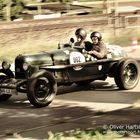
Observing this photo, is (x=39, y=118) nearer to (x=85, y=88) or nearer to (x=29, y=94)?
(x=29, y=94)

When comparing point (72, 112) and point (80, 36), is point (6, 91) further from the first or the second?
point (80, 36)

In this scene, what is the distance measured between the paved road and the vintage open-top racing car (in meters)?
0.28

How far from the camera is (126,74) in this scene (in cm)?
1395

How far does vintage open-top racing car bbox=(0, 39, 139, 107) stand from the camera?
12.1 meters

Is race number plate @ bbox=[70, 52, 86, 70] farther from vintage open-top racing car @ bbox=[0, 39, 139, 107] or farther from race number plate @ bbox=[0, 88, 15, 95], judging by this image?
race number plate @ bbox=[0, 88, 15, 95]

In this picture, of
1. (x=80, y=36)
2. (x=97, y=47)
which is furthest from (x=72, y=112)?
(x=80, y=36)

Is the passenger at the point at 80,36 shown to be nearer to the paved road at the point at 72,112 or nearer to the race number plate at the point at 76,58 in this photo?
the race number plate at the point at 76,58

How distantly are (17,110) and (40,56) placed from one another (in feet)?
4.83

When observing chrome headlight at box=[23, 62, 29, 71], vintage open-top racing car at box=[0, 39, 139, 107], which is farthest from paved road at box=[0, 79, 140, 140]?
chrome headlight at box=[23, 62, 29, 71]

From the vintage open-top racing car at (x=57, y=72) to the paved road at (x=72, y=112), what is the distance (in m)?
0.28

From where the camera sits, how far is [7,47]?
25.5 meters

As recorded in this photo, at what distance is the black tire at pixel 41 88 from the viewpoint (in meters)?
11.9

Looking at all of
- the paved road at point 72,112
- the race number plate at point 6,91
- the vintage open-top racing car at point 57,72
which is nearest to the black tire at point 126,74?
the vintage open-top racing car at point 57,72

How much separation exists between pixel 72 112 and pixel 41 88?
105 cm
